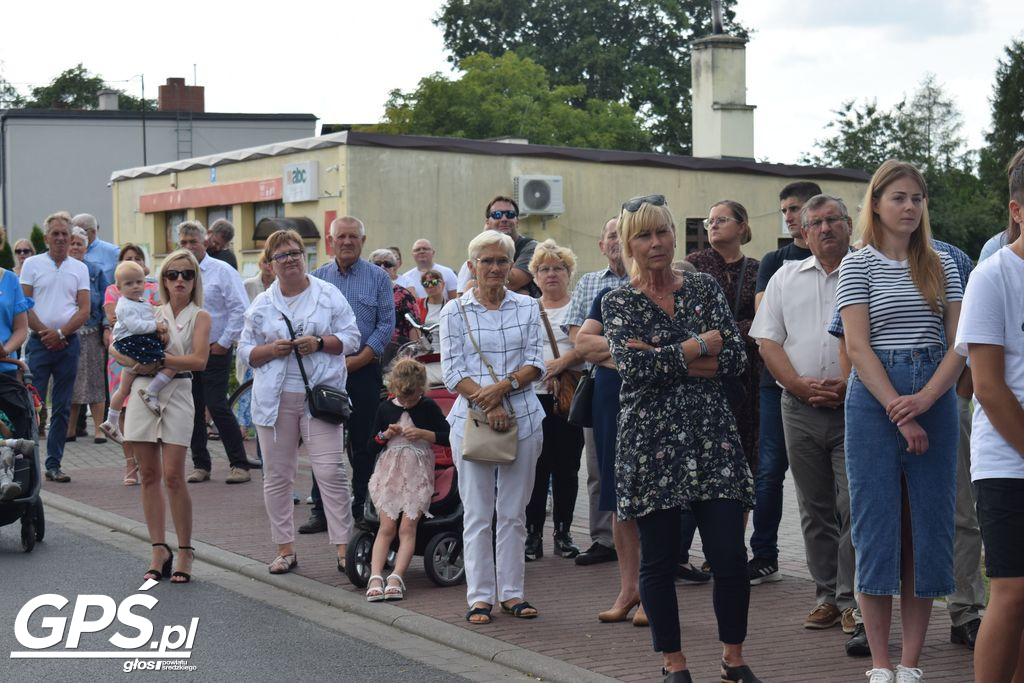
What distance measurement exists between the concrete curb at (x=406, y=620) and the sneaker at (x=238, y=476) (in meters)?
2.28

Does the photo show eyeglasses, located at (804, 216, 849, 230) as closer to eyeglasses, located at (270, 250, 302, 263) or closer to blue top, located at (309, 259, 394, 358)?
eyeglasses, located at (270, 250, 302, 263)

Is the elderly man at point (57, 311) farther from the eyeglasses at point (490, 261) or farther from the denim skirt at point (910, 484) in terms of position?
the denim skirt at point (910, 484)

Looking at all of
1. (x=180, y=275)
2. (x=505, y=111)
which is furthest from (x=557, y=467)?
(x=505, y=111)

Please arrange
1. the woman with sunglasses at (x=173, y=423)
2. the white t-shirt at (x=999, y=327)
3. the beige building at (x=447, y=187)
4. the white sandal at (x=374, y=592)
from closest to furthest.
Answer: the white t-shirt at (x=999, y=327), the white sandal at (x=374, y=592), the woman with sunglasses at (x=173, y=423), the beige building at (x=447, y=187)

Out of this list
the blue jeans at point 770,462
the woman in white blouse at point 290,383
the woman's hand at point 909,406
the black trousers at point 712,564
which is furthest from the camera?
the woman in white blouse at point 290,383

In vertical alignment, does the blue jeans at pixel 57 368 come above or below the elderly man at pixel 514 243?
below

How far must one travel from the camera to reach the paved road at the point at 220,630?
6691mm


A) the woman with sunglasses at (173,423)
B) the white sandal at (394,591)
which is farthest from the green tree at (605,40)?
the white sandal at (394,591)

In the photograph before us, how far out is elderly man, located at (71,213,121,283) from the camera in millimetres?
15781

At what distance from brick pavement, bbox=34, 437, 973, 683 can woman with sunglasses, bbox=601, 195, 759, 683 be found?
0.46m

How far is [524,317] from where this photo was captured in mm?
7859

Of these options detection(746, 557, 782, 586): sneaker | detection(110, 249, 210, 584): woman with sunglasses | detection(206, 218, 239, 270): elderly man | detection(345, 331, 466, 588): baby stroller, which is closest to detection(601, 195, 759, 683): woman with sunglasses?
detection(746, 557, 782, 586): sneaker

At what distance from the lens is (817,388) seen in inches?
282

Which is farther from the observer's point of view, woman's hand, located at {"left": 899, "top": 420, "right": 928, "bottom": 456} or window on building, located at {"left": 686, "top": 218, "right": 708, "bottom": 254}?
window on building, located at {"left": 686, "top": 218, "right": 708, "bottom": 254}
